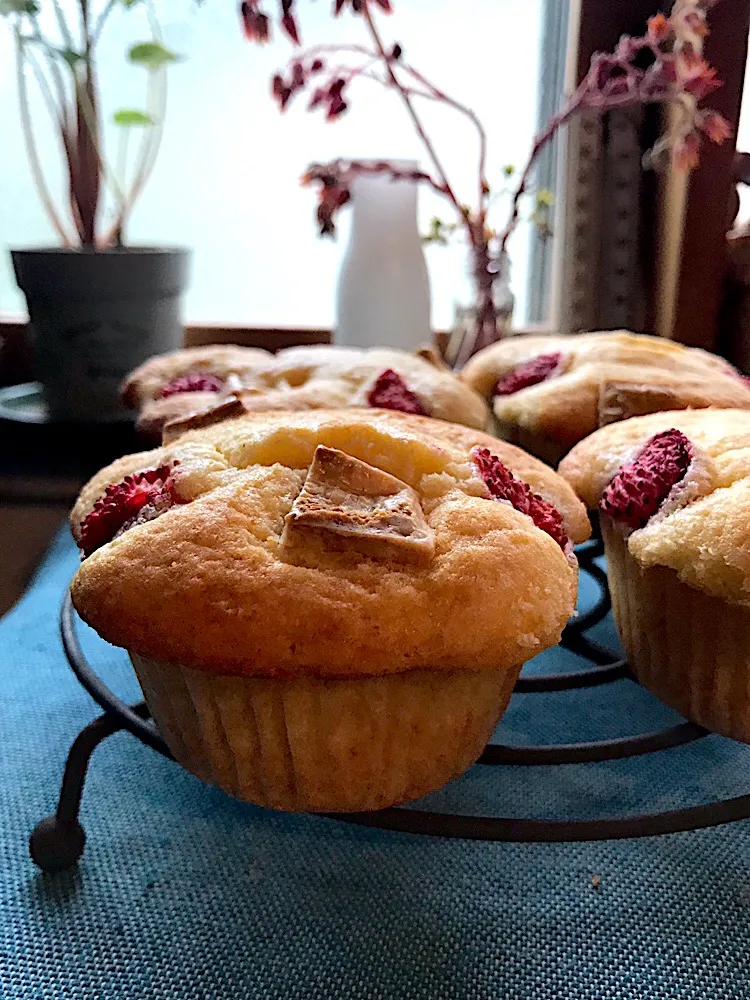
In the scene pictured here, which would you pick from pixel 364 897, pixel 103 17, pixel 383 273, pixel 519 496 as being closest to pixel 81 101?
pixel 103 17

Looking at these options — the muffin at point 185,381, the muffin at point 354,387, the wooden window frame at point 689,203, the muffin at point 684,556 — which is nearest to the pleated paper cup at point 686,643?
the muffin at point 684,556

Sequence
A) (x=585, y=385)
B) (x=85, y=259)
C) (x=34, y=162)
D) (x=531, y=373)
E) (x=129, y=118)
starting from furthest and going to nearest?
(x=34, y=162) < (x=129, y=118) < (x=85, y=259) < (x=531, y=373) < (x=585, y=385)

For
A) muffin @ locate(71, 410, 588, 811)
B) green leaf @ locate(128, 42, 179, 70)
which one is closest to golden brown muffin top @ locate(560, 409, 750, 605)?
muffin @ locate(71, 410, 588, 811)

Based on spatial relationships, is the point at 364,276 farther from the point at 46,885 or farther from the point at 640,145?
the point at 46,885

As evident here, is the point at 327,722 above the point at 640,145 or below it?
below

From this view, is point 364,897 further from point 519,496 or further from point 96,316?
point 96,316

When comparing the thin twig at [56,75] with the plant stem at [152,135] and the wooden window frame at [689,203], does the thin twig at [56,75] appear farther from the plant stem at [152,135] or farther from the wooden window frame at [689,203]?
the wooden window frame at [689,203]

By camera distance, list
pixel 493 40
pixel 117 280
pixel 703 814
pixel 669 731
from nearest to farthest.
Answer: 1. pixel 703 814
2. pixel 669 731
3. pixel 117 280
4. pixel 493 40

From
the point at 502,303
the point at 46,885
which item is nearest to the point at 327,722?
the point at 46,885
